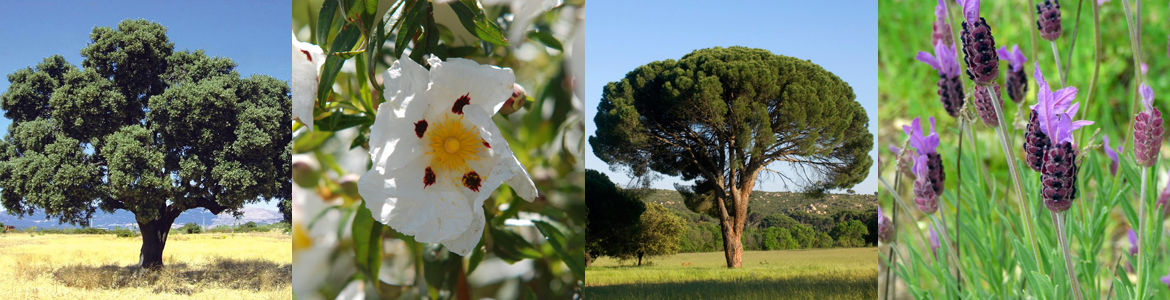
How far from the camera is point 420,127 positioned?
129 centimetres

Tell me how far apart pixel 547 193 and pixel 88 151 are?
9.58 meters

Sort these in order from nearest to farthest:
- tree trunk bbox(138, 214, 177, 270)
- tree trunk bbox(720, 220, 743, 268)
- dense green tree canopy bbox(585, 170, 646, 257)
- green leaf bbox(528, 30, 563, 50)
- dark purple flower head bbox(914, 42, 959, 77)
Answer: dark purple flower head bbox(914, 42, 959, 77)
green leaf bbox(528, 30, 563, 50)
dense green tree canopy bbox(585, 170, 646, 257)
tree trunk bbox(720, 220, 743, 268)
tree trunk bbox(138, 214, 177, 270)

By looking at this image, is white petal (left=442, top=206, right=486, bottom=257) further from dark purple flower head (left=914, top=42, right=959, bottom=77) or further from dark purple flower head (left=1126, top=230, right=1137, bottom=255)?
dark purple flower head (left=1126, top=230, right=1137, bottom=255)

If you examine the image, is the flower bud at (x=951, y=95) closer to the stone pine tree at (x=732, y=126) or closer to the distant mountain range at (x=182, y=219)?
the stone pine tree at (x=732, y=126)

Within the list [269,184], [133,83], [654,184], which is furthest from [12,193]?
[654,184]

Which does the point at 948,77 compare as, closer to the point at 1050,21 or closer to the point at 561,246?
the point at 1050,21

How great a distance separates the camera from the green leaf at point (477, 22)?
4.72 feet

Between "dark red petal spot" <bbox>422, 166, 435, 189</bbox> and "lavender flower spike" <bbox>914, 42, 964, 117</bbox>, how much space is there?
1124mm

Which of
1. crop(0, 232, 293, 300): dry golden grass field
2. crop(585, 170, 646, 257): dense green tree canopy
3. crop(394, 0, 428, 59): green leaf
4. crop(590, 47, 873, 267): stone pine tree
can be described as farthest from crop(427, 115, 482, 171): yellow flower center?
crop(0, 232, 293, 300): dry golden grass field

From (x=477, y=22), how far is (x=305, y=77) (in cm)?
43

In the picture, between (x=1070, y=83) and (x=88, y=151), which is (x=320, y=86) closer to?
(x=1070, y=83)

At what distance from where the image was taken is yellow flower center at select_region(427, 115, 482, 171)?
Answer: 51.7 inches

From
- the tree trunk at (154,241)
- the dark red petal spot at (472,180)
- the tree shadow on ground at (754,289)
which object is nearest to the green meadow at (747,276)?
the tree shadow on ground at (754,289)

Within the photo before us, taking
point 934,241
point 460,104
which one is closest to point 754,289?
point 934,241
